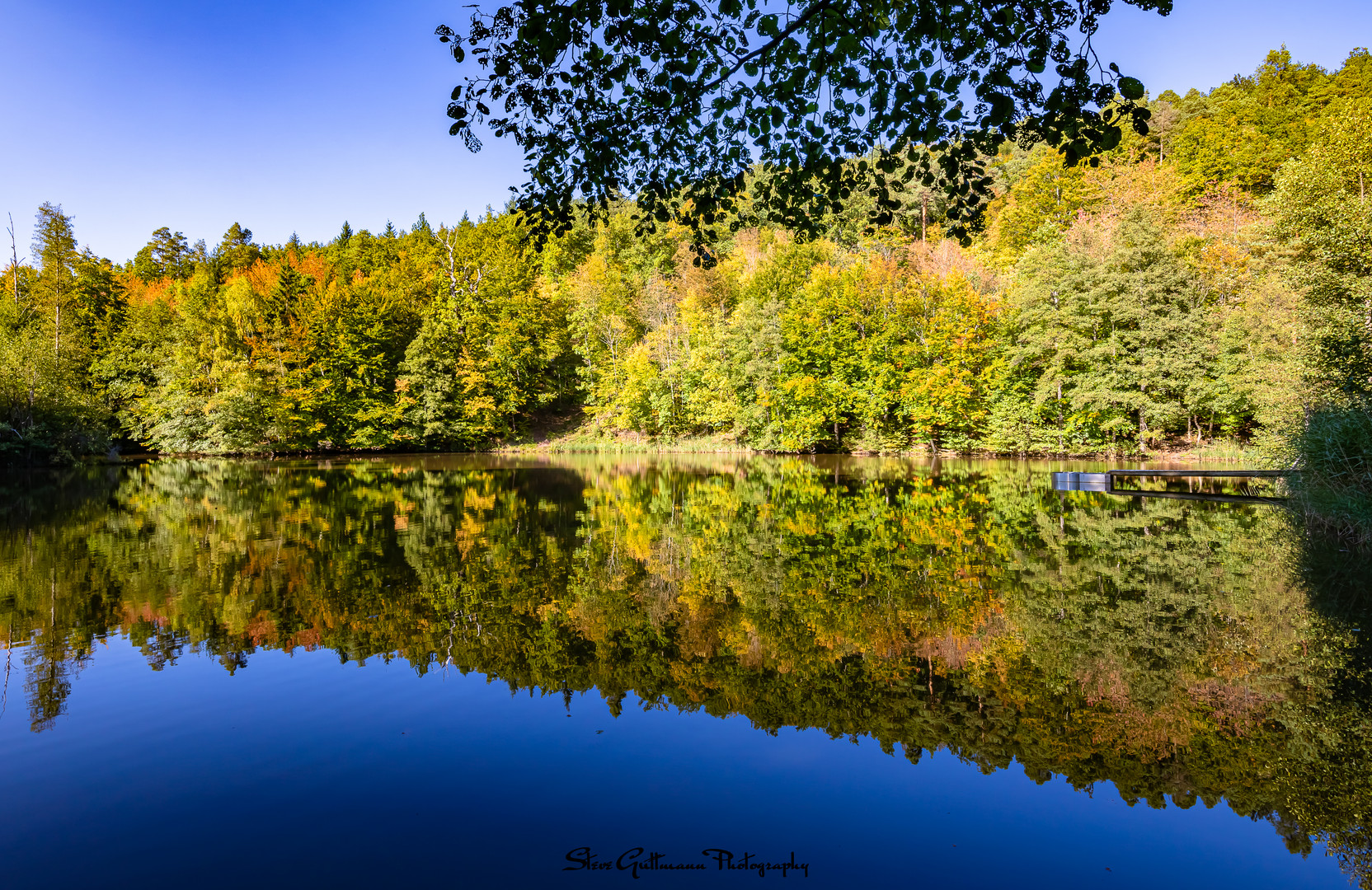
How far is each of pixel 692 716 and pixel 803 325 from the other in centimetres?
3493

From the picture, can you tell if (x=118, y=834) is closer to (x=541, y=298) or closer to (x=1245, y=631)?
(x=1245, y=631)

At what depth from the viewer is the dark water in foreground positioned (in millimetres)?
3285

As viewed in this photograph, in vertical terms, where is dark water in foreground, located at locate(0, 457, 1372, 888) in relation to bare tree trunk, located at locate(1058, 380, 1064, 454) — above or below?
below

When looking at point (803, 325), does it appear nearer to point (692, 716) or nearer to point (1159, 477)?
point (1159, 477)

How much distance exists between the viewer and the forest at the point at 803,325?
2778cm

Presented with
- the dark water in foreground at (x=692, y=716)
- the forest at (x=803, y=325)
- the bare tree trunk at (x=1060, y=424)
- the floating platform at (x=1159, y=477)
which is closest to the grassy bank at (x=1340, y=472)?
the dark water in foreground at (x=692, y=716)

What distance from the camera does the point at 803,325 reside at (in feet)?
125

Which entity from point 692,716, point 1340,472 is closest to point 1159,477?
point 1340,472

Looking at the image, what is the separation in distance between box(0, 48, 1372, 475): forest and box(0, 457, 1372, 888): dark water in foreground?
53.3ft

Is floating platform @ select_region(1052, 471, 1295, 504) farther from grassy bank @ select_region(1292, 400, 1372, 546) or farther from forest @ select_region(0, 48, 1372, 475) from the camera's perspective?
forest @ select_region(0, 48, 1372, 475)

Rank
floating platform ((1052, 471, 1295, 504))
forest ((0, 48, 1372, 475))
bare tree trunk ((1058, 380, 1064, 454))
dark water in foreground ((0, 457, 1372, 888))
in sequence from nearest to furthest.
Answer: dark water in foreground ((0, 457, 1372, 888)) → floating platform ((1052, 471, 1295, 504)) → forest ((0, 48, 1372, 475)) → bare tree trunk ((1058, 380, 1064, 454))

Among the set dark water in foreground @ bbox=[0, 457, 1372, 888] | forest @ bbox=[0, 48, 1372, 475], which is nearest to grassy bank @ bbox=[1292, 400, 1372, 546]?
dark water in foreground @ bbox=[0, 457, 1372, 888]

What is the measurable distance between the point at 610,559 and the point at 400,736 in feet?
17.6

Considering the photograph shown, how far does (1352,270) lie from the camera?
18594mm
